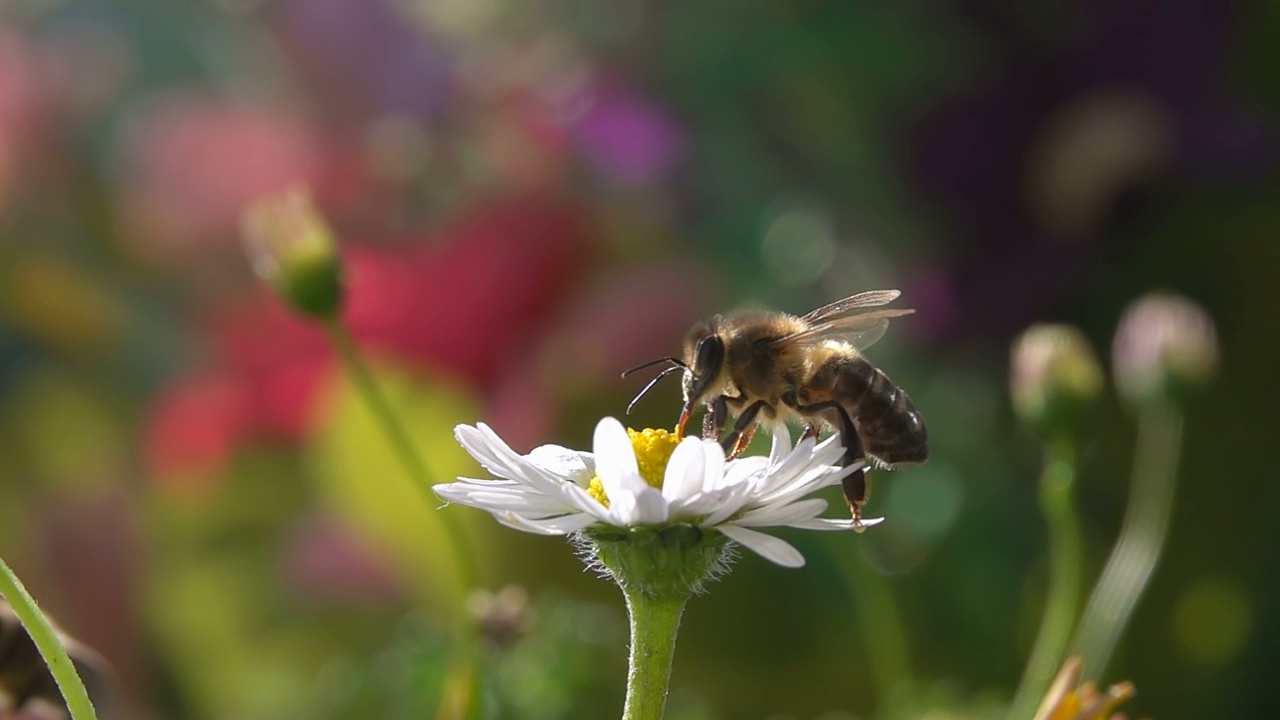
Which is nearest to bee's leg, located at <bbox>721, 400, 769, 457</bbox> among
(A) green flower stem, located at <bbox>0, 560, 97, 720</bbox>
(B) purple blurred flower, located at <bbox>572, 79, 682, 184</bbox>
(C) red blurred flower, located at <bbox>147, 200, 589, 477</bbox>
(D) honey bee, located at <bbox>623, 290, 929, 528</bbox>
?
(D) honey bee, located at <bbox>623, 290, 929, 528</bbox>

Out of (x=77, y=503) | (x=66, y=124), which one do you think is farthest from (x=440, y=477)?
(x=66, y=124)

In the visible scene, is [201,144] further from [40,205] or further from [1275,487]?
[1275,487]

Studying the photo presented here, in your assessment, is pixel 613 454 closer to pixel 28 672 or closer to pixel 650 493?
pixel 650 493

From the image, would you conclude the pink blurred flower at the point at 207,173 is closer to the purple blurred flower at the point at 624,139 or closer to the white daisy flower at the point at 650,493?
the purple blurred flower at the point at 624,139

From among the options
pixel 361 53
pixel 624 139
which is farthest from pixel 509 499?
pixel 361 53

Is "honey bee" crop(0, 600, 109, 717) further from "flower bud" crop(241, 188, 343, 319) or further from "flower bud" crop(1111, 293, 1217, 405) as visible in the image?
"flower bud" crop(1111, 293, 1217, 405)

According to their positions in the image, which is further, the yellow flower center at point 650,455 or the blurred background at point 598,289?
the blurred background at point 598,289

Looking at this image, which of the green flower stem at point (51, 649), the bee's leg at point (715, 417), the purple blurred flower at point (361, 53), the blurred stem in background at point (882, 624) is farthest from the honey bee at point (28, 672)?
the purple blurred flower at point (361, 53)
